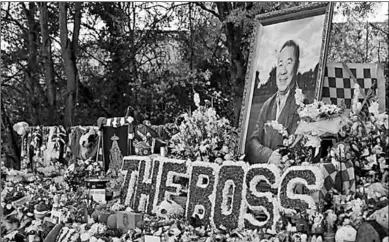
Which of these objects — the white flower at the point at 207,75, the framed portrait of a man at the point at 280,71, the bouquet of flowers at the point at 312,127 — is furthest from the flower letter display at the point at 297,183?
the white flower at the point at 207,75

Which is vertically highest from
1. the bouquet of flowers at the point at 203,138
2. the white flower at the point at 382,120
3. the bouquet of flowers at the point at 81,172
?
the white flower at the point at 382,120

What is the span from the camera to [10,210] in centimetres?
703

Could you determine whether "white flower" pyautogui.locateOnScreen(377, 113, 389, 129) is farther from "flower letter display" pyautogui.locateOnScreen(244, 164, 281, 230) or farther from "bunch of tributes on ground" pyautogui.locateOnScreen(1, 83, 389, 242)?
"flower letter display" pyautogui.locateOnScreen(244, 164, 281, 230)

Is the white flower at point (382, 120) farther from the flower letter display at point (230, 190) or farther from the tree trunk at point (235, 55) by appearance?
the tree trunk at point (235, 55)

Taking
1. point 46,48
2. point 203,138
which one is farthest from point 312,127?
point 46,48

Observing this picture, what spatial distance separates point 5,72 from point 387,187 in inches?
502

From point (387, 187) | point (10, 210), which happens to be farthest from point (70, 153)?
point (387, 187)

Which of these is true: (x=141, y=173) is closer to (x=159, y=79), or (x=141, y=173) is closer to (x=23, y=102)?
(x=159, y=79)

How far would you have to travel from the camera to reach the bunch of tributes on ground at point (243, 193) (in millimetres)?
3281

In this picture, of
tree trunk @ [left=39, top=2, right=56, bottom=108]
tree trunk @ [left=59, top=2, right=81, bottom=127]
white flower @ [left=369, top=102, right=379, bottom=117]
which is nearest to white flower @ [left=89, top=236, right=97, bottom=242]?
white flower @ [left=369, top=102, right=379, bottom=117]

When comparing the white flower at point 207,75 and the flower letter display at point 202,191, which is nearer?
the flower letter display at point 202,191

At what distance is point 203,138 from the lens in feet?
15.4

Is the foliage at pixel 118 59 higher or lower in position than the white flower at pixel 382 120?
higher

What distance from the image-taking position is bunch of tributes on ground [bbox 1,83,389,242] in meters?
3.28
